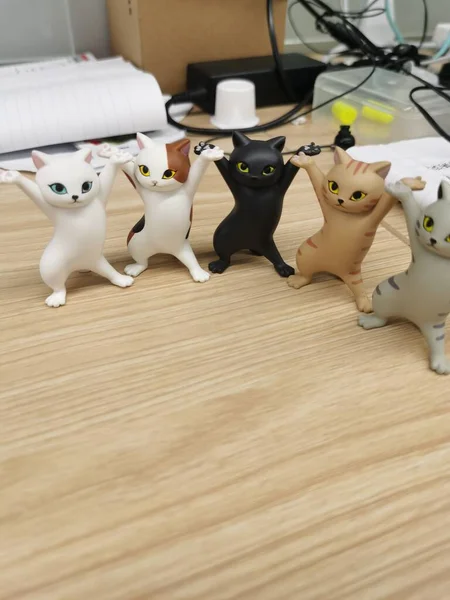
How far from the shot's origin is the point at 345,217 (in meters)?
0.44

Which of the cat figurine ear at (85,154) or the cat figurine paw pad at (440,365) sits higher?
the cat figurine ear at (85,154)

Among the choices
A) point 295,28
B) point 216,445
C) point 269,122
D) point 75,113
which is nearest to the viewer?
point 216,445

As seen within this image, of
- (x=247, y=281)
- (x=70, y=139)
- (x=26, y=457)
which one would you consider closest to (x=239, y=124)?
(x=70, y=139)

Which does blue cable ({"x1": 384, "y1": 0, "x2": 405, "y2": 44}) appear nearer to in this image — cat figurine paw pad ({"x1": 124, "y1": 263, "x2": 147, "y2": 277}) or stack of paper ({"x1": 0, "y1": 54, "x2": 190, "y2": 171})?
stack of paper ({"x1": 0, "y1": 54, "x2": 190, "y2": 171})

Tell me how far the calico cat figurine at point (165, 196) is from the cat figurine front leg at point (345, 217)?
93mm

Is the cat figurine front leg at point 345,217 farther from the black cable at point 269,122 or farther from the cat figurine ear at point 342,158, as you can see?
the black cable at point 269,122

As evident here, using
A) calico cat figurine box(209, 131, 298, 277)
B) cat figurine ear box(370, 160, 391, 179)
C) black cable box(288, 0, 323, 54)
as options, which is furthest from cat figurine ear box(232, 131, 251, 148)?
black cable box(288, 0, 323, 54)

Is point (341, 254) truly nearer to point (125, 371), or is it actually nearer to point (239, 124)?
point (125, 371)

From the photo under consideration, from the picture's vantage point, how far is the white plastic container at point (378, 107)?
0.74m

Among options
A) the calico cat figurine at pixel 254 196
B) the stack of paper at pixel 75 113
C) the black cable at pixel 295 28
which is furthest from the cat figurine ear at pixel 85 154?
the black cable at pixel 295 28

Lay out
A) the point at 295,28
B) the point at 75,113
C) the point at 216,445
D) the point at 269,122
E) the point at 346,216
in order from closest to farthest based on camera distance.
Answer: the point at 216,445 → the point at 346,216 → the point at 75,113 → the point at 269,122 → the point at 295,28

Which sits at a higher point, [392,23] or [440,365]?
[392,23]

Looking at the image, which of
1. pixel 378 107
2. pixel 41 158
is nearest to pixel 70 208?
pixel 41 158

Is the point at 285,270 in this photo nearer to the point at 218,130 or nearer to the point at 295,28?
the point at 218,130
